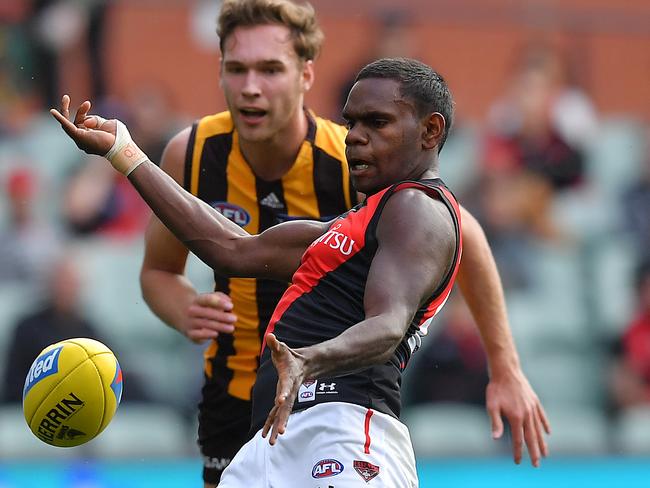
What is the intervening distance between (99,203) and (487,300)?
568cm

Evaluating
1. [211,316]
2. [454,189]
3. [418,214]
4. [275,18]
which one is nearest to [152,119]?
[454,189]

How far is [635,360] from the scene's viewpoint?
1048 cm

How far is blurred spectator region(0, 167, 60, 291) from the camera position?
32.8 feet

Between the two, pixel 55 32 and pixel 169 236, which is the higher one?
pixel 55 32

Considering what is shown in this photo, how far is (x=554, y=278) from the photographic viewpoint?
1131cm

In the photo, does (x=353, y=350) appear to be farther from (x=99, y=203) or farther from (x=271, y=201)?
(x=99, y=203)

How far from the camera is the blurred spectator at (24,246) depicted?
1001cm

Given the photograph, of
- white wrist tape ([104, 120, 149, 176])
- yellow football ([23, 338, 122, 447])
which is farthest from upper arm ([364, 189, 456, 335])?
yellow football ([23, 338, 122, 447])

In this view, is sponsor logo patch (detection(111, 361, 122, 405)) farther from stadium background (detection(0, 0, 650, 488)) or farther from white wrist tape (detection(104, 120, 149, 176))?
stadium background (detection(0, 0, 650, 488))

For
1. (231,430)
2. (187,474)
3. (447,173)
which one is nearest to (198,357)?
(187,474)

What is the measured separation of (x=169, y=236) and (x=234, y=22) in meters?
0.98

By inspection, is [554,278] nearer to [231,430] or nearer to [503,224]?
[503,224]

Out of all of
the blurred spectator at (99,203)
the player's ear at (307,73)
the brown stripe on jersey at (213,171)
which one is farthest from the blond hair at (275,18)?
the blurred spectator at (99,203)

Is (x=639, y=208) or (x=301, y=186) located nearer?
(x=301, y=186)
